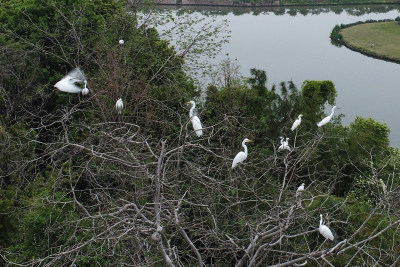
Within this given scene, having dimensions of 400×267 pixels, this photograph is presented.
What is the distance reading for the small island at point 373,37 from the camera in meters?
36.0

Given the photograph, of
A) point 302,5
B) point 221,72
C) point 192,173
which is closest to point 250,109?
point 221,72

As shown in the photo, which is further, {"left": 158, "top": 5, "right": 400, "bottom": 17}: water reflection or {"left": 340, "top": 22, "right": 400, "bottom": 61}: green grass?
{"left": 158, "top": 5, "right": 400, "bottom": 17}: water reflection

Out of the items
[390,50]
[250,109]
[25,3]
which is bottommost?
[390,50]

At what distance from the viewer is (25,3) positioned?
43.4 ft

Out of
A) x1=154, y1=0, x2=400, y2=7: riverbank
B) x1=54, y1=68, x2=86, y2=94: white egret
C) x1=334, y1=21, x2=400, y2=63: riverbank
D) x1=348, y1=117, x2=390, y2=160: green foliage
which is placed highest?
x1=54, y1=68, x2=86, y2=94: white egret

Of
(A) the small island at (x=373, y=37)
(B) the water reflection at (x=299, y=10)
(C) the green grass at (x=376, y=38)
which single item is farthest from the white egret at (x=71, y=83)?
(B) the water reflection at (x=299, y=10)

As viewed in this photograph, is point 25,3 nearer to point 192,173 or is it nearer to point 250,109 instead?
point 250,109

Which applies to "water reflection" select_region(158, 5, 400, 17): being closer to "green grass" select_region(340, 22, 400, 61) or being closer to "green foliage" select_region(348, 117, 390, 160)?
"green grass" select_region(340, 22, 400, 61)

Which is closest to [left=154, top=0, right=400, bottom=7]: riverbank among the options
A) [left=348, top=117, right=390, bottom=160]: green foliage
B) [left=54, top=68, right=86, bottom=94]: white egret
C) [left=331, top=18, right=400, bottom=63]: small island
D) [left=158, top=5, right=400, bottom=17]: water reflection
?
[left=158, top=5, right=400, bottom=17]: water reflection

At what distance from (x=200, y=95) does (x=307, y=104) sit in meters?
3.25

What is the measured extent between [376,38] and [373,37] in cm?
46

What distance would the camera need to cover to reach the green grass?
119 feet

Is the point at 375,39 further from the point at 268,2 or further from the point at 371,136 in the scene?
the point at 371,136

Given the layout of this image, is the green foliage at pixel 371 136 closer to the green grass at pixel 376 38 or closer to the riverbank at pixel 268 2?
the green grass at pixel 376 38
